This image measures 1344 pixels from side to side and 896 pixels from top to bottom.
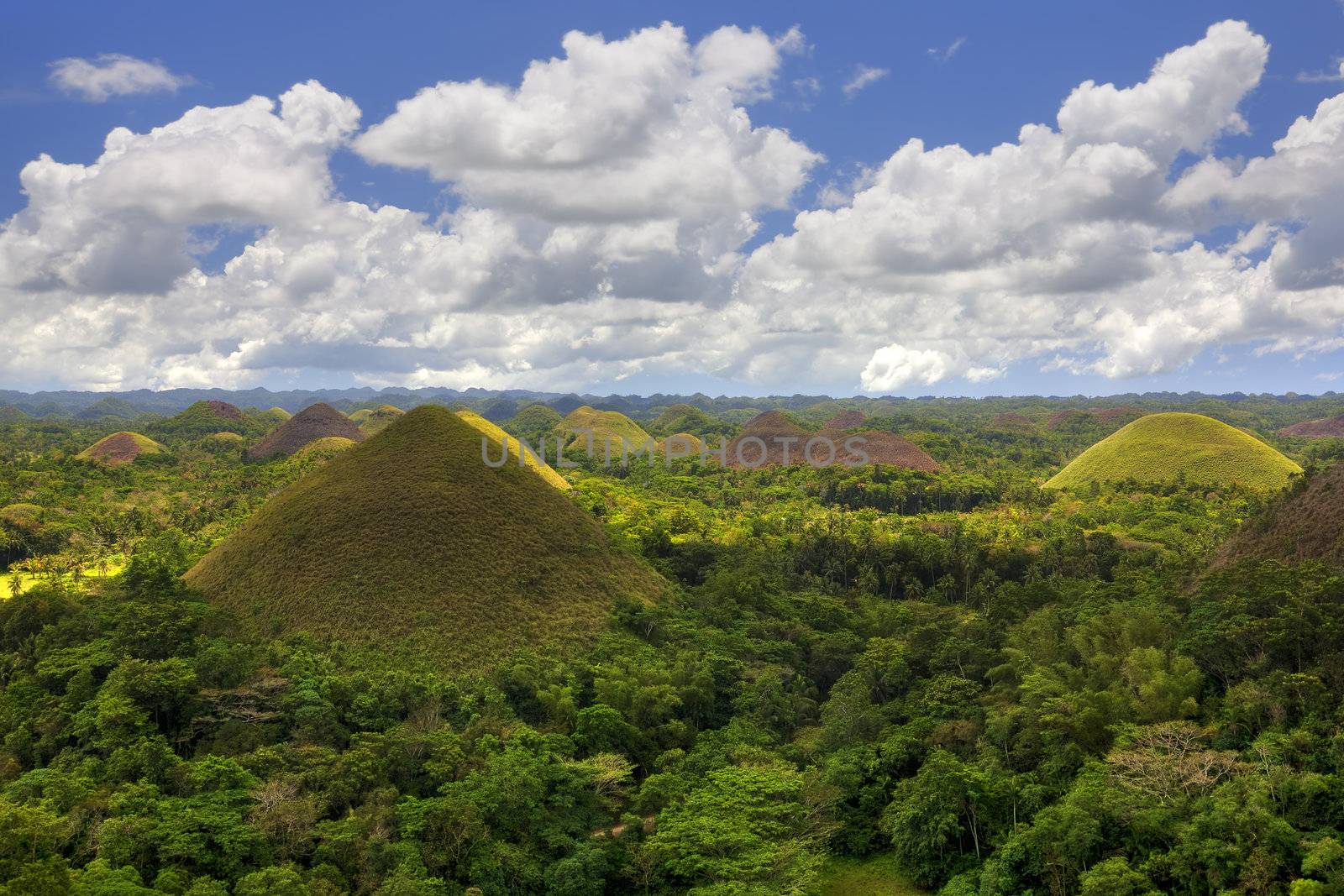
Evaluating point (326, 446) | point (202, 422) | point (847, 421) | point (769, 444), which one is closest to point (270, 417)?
point (202, 422)

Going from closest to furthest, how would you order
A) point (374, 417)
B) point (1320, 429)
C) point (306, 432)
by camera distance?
point (306, 432) → point (1320, 429) → point (374, 417)

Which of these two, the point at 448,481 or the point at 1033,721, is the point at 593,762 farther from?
the point at 448,481

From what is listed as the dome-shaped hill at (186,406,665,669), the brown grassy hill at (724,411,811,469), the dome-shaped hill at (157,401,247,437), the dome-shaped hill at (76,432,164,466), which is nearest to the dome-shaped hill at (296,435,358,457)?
the dome-shaped hill at (76,432,164,466)

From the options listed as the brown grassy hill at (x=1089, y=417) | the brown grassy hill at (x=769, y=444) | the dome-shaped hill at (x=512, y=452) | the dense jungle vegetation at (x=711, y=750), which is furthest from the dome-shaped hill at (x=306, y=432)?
the brown grassy hill at (x=1089, y=417)

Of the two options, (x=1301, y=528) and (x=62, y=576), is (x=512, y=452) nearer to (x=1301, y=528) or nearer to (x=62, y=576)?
(x=62, y=576)

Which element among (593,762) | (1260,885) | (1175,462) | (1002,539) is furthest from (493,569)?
(1175,462)

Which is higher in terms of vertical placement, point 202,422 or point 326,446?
point 202,422
